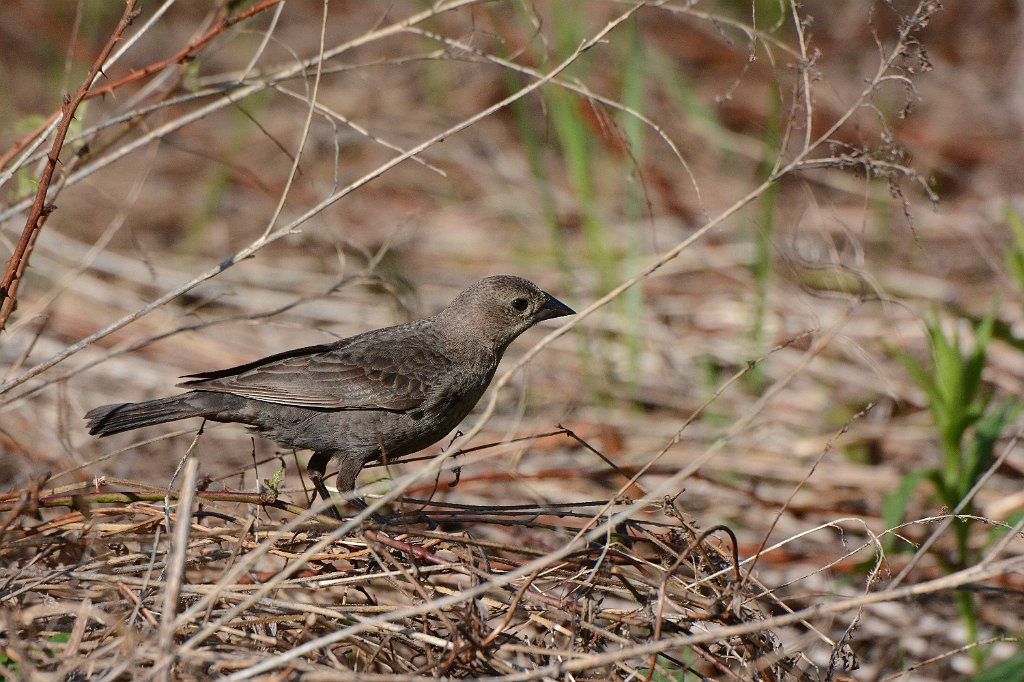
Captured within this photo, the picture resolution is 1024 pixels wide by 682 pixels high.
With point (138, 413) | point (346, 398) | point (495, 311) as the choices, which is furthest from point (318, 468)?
point (495, 311)

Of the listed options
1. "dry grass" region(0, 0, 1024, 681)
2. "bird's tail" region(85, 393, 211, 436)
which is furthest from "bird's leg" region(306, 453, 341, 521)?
"bird's tail" region(85, 393, 211, 436)

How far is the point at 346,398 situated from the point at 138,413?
768 mm

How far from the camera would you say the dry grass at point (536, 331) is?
2.81m

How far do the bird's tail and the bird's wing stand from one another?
8cm

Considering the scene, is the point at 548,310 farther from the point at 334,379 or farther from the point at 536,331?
the point at 536,331

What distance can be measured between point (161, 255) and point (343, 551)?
14.9 feet

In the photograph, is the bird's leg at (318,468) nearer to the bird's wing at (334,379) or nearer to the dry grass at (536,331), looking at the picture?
the dry grass at (536,331)

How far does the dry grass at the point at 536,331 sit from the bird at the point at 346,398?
8.4 inches

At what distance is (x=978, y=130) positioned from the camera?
8602 mm

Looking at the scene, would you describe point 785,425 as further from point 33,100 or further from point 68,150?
point 33,100

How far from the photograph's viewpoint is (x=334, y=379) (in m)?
4.05

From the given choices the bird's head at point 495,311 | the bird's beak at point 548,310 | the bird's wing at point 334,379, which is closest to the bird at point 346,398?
the bird's wing at point 334,379

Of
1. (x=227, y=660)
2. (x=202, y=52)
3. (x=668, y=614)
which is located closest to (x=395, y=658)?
(x=227, y=660)

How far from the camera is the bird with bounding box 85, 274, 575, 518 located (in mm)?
3922
